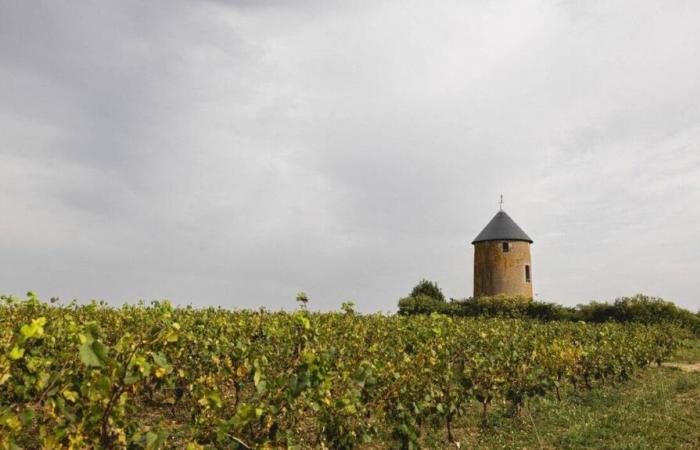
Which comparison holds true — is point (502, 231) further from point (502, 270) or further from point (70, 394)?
point (70, 394)

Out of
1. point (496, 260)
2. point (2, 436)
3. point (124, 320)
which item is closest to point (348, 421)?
point (2, 436)

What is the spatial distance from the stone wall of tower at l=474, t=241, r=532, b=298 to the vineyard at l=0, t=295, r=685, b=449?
20188mm

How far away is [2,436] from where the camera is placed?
10.7ft

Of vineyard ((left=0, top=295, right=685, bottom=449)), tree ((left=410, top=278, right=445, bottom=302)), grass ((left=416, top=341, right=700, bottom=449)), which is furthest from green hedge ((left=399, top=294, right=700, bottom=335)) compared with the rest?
grass ((left=416, top=341, right=700, bottom=449))

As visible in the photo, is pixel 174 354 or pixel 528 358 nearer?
pixel 174 354

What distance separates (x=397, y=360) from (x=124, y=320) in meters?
5.98

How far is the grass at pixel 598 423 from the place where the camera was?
29.6 feet

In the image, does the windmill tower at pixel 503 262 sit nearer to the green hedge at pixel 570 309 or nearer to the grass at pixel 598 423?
the green hedge at pixel 570 309

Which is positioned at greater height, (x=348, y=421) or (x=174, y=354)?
(x=174, y=354)

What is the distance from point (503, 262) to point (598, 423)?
28.0 m

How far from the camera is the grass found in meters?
9.02

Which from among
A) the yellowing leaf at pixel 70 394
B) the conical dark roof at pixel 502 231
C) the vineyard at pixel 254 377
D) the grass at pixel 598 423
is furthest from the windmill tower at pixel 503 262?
the yellowing leaf at pixel 70 394

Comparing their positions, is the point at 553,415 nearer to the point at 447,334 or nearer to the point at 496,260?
the point at 447,334

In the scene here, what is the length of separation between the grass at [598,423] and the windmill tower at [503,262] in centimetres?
2383
